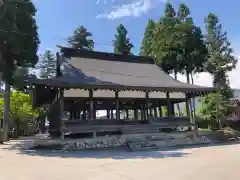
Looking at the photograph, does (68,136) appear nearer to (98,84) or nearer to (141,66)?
(98,84)

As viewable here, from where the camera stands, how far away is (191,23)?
104 ft

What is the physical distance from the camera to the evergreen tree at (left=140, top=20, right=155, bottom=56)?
35.1 meters

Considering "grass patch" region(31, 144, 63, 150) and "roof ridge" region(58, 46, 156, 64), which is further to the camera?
"roof ridge" region(58, 46, 156, 64)

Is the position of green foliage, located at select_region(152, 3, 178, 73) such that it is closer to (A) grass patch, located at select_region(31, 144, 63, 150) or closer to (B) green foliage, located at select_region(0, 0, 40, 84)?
(B) green foliage, located at select_region(0, 0, 40, 84)

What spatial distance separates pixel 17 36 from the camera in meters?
16.4

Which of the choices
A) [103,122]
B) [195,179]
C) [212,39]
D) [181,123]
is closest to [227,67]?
[212,39]

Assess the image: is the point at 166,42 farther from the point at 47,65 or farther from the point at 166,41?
the point at 47,65

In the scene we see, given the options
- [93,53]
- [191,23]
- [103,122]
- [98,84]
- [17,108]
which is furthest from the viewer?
[191,23]

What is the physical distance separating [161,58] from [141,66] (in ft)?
29.4

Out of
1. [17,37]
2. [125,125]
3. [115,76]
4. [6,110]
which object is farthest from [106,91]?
[6,110]

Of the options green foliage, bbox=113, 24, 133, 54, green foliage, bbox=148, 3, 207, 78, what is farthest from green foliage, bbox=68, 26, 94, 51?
green foliage, bbox=148, 3, 207, 78

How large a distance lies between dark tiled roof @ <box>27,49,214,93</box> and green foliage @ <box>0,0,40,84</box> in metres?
2.53

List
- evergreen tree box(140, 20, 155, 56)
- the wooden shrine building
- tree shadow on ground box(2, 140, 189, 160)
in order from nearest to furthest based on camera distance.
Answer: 1. tree shadow on ground box(2, 140, 189, 160)
2. the wooden shrine building
3. evergreen tree box(140, 20, 155, 56)

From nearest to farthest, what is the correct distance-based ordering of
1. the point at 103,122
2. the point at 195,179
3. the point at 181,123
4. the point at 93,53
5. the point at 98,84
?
1. the point at 195,179
2. the point at 98,84
3. the point at 103,122
4. the point at 181,123
5. the point at 93,53
